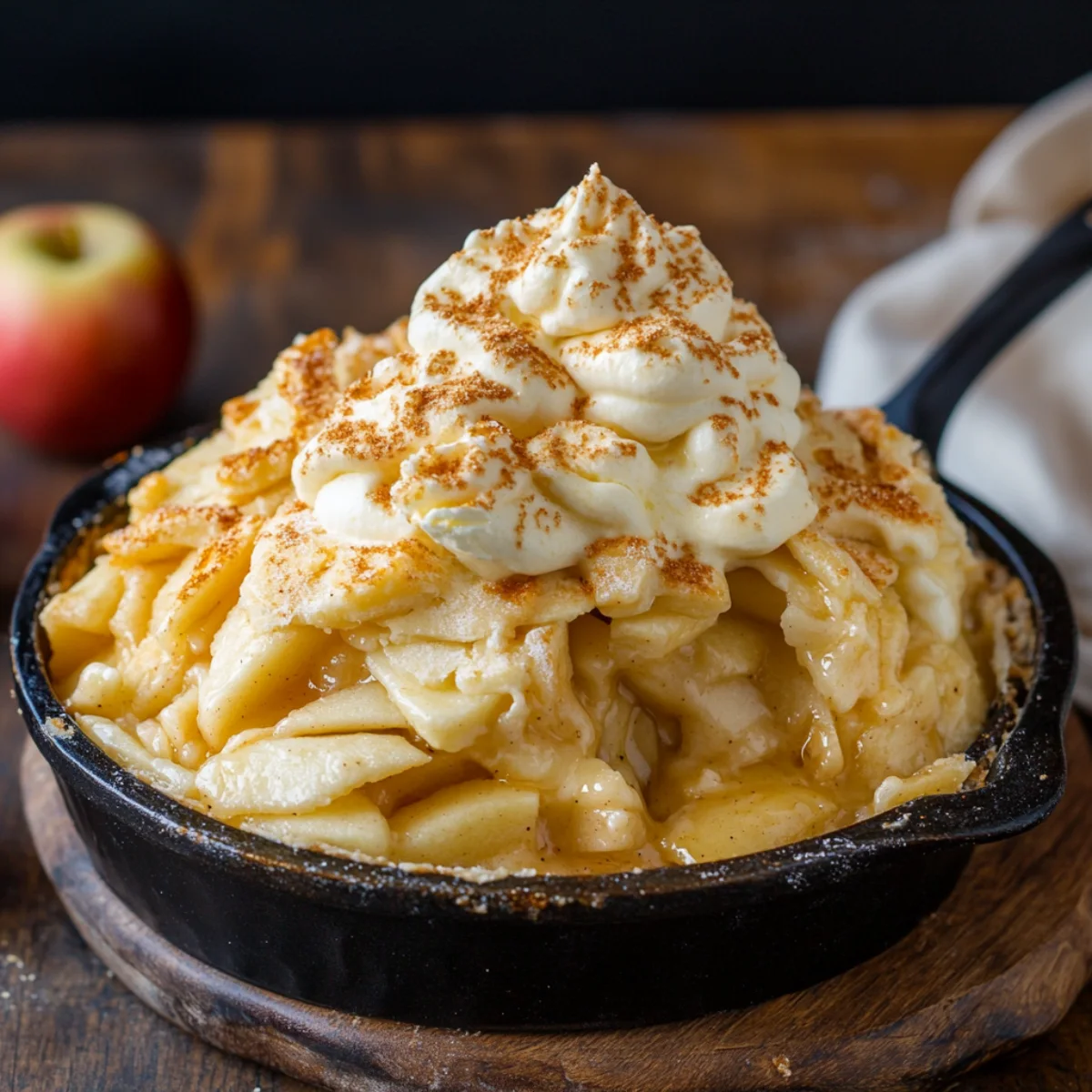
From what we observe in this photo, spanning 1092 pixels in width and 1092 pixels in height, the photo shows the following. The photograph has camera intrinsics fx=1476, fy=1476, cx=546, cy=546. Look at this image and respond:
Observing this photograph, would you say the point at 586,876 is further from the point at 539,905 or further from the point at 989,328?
the point at 989,328

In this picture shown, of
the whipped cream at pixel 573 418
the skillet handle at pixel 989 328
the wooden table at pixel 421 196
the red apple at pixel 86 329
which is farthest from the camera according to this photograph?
the wooden table at pixel 421 196

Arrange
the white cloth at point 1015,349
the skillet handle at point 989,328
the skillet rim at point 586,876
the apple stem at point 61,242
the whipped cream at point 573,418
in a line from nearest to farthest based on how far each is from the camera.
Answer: the skillet rim at point 586,876
the whipped cream at point 573,418
the skillet handle at point 989,328
the white cloth at point 1015,349
the apple stem at point 61,242

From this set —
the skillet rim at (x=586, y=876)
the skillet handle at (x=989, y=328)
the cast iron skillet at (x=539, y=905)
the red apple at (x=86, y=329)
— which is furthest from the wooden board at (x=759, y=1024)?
the red apple at (x=86, y=329)

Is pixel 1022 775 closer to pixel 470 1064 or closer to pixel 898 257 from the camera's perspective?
pixel 470 1064

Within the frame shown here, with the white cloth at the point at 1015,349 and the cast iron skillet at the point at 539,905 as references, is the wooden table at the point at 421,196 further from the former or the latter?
the cast iron skillet at the point at 539,905

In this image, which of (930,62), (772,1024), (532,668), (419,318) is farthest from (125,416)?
(930,62)

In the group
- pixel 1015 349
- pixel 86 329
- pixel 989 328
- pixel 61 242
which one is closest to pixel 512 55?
pixel 61 242
